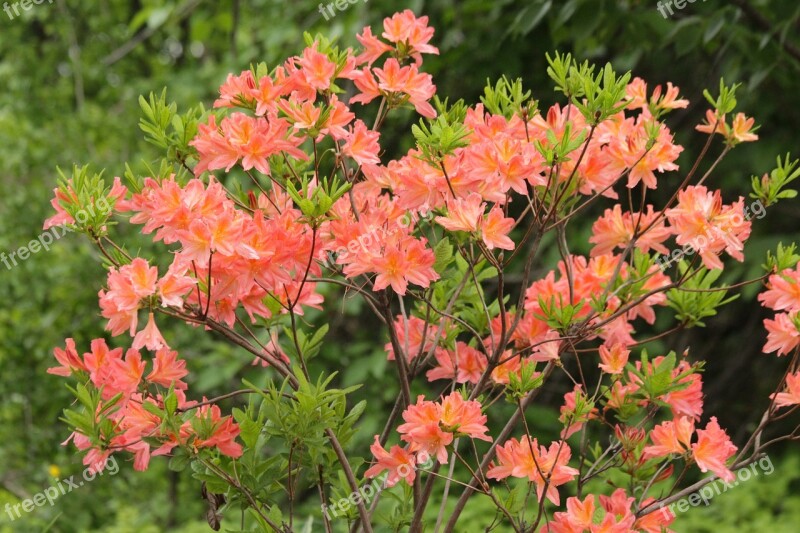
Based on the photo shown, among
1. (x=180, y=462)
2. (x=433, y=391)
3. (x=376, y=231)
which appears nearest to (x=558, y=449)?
(x=376, y=231)

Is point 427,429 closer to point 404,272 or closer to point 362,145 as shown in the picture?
point 404,272

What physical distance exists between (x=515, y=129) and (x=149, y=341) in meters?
0.71

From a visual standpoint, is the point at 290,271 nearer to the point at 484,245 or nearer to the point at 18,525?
the point at 484,245

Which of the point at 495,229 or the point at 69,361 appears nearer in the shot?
the point at 495,229
